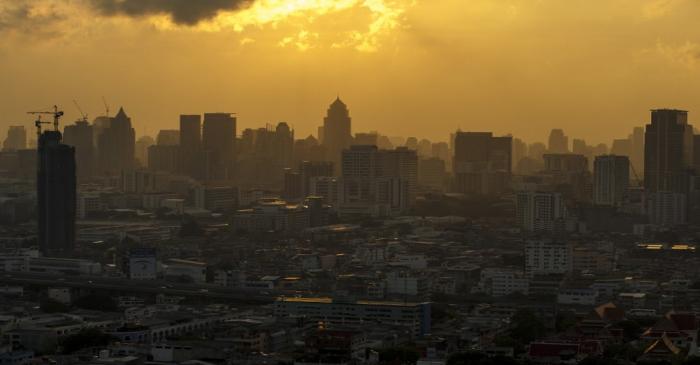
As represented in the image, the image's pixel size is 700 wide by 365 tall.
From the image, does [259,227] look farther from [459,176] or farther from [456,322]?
[456,322]

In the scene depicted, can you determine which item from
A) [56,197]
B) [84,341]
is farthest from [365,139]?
[84,341]

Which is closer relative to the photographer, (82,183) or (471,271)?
(471,271)

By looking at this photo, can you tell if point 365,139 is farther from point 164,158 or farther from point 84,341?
point 84,341

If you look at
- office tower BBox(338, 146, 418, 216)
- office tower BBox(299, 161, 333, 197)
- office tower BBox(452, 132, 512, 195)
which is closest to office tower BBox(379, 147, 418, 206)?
office tower BBox(338, 146, 418, 216)

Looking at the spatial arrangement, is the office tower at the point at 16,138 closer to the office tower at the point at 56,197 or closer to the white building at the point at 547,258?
the office tower at the point at 56,197

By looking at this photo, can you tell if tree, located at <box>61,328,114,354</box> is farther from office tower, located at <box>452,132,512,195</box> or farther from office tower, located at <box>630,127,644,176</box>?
office tower, located at <box>630,127,644,176</box>

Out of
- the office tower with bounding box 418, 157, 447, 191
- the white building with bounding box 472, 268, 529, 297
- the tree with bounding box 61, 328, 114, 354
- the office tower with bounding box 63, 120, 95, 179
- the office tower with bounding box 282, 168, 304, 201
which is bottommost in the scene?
the tree with bounding box 61, 328, 114, 354

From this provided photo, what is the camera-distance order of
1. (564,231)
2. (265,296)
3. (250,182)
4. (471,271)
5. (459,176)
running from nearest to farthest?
1. (265,296)
2. (471,271)
3. (564,231)
4. (459,176)
5. (250,182)

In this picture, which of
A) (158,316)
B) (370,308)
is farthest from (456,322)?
(158,316)
